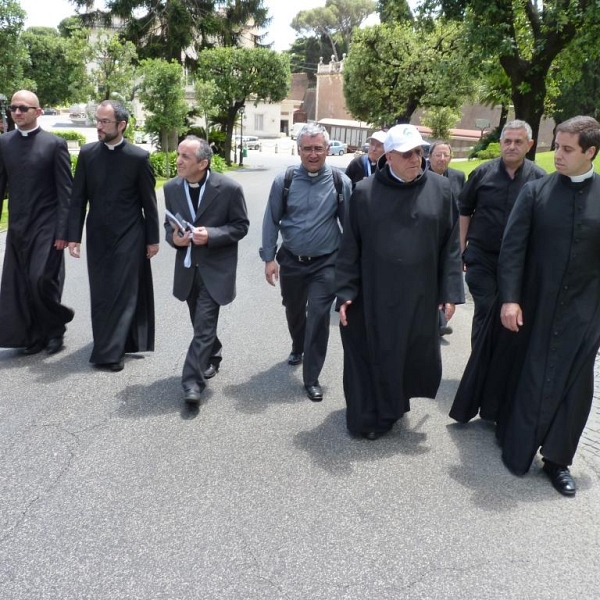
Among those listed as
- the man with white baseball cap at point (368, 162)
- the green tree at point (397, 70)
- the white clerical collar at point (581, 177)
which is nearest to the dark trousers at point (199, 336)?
the man with white baseball cap at point (368, 162)

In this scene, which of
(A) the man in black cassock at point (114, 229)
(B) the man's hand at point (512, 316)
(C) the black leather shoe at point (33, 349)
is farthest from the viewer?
(C) the black leather shoe at point (33, 349)

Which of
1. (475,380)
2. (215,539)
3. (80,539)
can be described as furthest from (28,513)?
(475,380)

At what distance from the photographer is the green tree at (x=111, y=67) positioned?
2630 centimetres

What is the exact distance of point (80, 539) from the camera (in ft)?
10.6

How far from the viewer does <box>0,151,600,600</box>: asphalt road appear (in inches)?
118

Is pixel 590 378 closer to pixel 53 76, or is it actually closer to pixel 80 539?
pixel 80 539

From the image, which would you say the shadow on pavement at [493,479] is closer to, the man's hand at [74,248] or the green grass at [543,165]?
the man's hand at [74,248]

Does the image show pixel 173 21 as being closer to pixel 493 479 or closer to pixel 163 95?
pixel 163 95

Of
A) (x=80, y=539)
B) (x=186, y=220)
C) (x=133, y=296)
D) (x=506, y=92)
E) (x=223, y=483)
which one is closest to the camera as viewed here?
(x=80, y=539)

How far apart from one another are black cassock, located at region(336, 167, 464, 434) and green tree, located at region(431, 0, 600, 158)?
730 centimetres

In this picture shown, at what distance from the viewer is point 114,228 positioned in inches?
218

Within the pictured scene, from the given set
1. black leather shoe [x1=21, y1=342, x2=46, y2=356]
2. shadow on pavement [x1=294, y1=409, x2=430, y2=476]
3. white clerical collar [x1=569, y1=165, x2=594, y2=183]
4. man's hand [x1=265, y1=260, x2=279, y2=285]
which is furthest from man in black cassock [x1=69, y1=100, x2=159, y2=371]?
white clerical collar [x1=569, y1=165, x2=594, y2=183]

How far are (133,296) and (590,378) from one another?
3.61 meters

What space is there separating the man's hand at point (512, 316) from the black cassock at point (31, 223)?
3681mm
